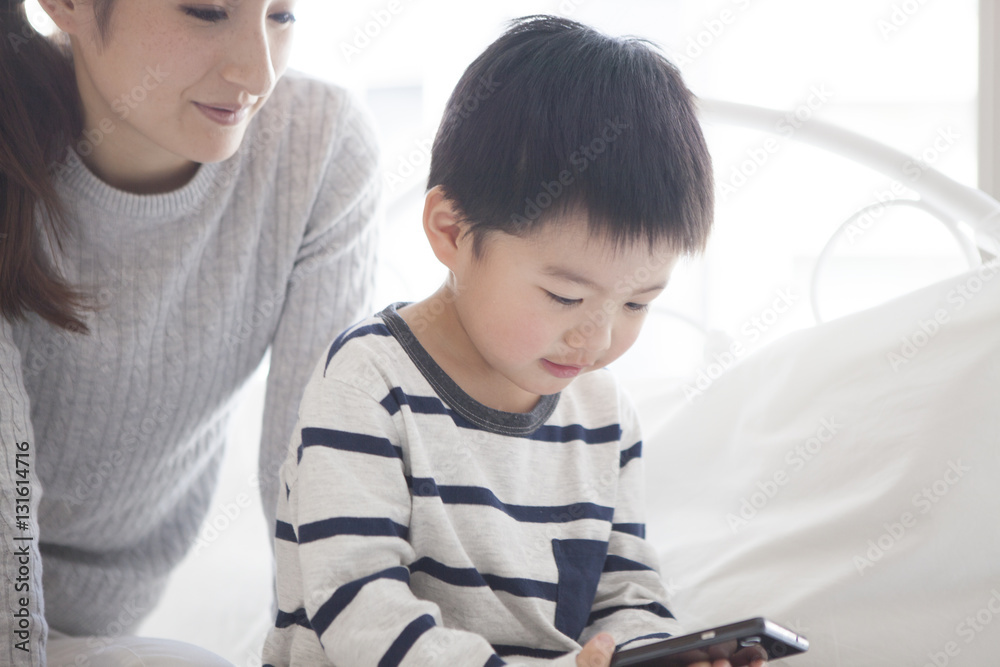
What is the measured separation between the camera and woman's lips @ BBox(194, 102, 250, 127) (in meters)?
0.95

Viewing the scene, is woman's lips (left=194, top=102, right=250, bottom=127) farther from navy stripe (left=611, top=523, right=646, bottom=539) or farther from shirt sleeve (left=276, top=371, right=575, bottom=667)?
navy stripe (left=611, top=523, right=646, bottom=539)

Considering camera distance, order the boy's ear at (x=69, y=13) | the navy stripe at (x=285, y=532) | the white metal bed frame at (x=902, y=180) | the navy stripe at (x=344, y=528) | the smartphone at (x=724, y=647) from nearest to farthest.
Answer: the smartphone at (x=724, y=647), the navy stripe at (x=344, y=528), the navy stripe at (x=285, y=532), the boy's ear at (x=69, y=13), the white metal bed frame at (x=902, y=180)

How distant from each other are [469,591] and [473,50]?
1.49 meters

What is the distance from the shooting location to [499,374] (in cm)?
88

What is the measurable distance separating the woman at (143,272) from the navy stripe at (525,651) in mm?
314

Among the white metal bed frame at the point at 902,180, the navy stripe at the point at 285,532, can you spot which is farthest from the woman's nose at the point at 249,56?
the white metal bed frame at the point at 902,180

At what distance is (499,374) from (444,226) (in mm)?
160

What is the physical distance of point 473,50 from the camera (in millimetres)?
1995

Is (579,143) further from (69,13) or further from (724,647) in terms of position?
(69,13)

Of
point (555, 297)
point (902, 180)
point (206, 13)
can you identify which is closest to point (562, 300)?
point (555, 297)

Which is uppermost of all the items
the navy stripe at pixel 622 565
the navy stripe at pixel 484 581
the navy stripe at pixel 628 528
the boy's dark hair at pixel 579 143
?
the boy's dark hair at pixel 579 143

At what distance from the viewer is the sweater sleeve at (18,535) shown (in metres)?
0.81

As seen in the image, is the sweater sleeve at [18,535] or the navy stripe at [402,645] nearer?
the navy stripe at [402,645]

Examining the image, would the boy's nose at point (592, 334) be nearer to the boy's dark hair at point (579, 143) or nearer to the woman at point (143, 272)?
the boy's dark hair at point (579, 143)
